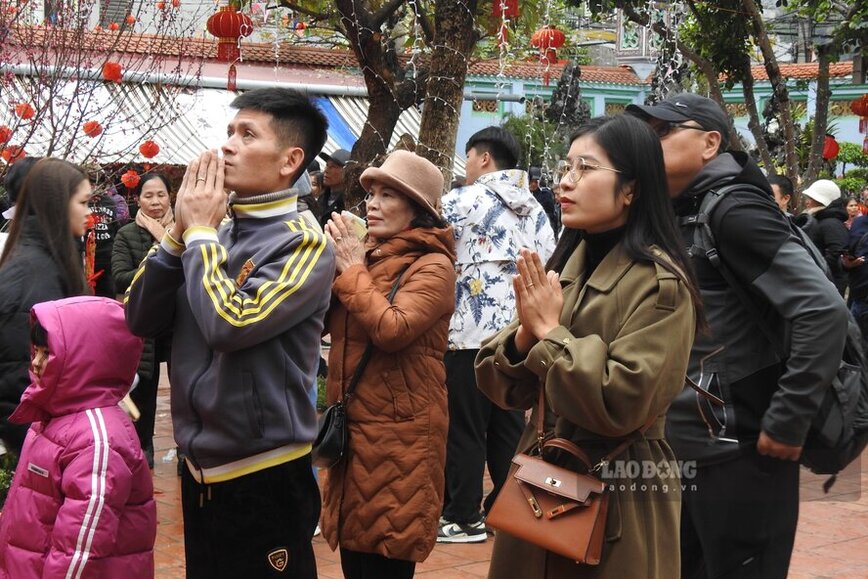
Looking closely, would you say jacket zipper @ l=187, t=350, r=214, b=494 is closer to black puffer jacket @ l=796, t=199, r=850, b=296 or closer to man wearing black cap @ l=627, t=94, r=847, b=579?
man wearing black cap @ l=627, t=94, r=847, b=579

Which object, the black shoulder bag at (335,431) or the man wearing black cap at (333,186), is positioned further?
the man wearing black cap at (333,186)

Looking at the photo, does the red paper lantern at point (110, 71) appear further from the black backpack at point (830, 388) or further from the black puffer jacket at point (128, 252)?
the black backpack at point (830, 388)

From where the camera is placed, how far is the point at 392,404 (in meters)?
4.35

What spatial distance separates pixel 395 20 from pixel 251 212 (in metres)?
9.65

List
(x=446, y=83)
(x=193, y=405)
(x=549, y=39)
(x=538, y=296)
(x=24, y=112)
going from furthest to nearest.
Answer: (x=549, y=39), (x=446, y=83), (x=24, y=112), (x=193, y=405), (x=538, y=296)

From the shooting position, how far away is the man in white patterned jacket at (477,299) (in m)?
5.95

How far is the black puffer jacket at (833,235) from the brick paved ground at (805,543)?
12.4ft

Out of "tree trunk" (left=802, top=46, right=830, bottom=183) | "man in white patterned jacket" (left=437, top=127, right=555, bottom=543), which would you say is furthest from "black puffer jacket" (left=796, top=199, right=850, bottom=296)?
"man in white patterned jacket" (left=437, top=127, right=555, bottom=543)

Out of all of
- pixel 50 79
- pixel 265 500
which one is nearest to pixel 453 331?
pixel 265 500

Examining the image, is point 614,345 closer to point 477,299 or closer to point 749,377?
point 749,377

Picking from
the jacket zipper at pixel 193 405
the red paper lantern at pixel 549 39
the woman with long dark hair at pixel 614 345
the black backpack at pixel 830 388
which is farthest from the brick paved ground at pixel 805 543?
the red paper lantern at pixel 549 39

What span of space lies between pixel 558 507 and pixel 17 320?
2.00m

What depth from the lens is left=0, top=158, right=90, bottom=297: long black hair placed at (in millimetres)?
4047

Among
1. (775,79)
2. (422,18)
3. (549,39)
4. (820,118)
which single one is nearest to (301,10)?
(422,18)
